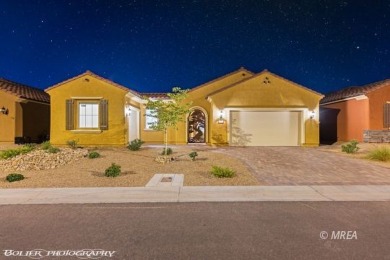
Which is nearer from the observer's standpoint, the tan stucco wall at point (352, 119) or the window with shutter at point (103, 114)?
the window with shutter at point (103, 114)

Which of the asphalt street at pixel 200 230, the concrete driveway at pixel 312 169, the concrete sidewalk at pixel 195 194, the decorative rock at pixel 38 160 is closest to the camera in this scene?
the asphalt street at pixel 200 230

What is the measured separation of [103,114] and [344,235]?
620 inches

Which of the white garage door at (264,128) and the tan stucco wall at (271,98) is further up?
the tan stucco wall at (271,98)

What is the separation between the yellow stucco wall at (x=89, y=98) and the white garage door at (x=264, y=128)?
7.32 m

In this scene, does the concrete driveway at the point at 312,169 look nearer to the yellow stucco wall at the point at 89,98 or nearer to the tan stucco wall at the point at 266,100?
the tan stucco wall at the point at 266,100

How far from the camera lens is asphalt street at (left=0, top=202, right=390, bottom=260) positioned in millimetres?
4145

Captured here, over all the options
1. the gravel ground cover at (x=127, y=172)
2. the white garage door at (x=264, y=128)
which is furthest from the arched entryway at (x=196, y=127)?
the gravel ground cover at (x=127, y=172)

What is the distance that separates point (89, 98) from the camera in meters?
18.1

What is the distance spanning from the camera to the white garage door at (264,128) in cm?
1903

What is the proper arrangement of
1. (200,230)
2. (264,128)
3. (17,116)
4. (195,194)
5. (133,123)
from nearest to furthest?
(200,230) → (195,194) → (264,128) → (17,116) → (133,123)

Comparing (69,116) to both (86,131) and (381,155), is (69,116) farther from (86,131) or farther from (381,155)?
(381,155)

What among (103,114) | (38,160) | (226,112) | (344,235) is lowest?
(344,235)

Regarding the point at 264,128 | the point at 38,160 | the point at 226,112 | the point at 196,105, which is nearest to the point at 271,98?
the point at 264,128

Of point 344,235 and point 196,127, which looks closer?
point 344,235
